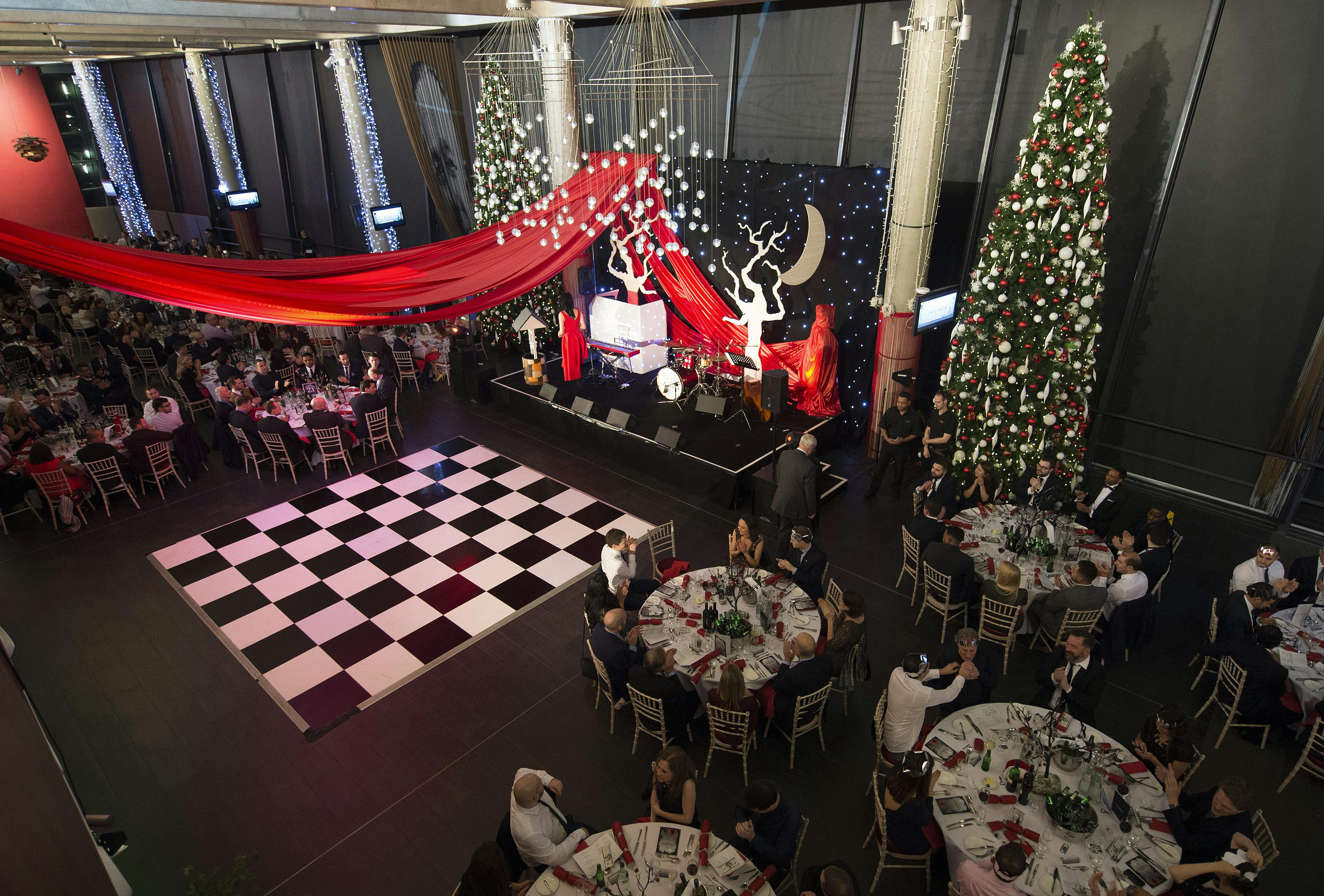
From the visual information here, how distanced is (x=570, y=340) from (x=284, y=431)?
4011 mm

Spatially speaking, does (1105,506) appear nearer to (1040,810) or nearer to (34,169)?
(1040,810)

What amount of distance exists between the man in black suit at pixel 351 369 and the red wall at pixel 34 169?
14955mm

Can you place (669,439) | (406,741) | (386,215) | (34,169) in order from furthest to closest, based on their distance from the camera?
(34,169) < (386,215) < (669,439) < (406,741)

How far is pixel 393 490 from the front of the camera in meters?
8.89

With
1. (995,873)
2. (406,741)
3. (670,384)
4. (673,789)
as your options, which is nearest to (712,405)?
(670,384)

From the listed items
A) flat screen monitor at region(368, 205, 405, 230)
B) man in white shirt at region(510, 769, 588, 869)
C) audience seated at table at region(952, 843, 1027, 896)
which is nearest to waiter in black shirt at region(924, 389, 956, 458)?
audience seated at table at region(952, 843, 1027, 896)

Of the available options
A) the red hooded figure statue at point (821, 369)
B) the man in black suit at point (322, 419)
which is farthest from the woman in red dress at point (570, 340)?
the red hooded figure statue at point (821, 369)

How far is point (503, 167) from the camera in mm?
10695

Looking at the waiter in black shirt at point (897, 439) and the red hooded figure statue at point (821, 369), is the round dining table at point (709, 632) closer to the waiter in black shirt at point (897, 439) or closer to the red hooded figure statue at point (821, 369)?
the waiter in black shirt at point (897, 439)

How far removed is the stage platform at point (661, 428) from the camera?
8.32 meters

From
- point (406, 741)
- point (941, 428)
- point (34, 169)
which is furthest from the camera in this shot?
point (34, 169)

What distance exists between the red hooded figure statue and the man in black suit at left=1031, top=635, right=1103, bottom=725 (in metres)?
5.17

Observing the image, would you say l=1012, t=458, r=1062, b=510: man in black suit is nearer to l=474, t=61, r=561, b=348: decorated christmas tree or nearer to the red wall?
l=474, t=61, r=561, b=348: decorated christmas tree

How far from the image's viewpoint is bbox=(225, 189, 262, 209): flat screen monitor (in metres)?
17.4
